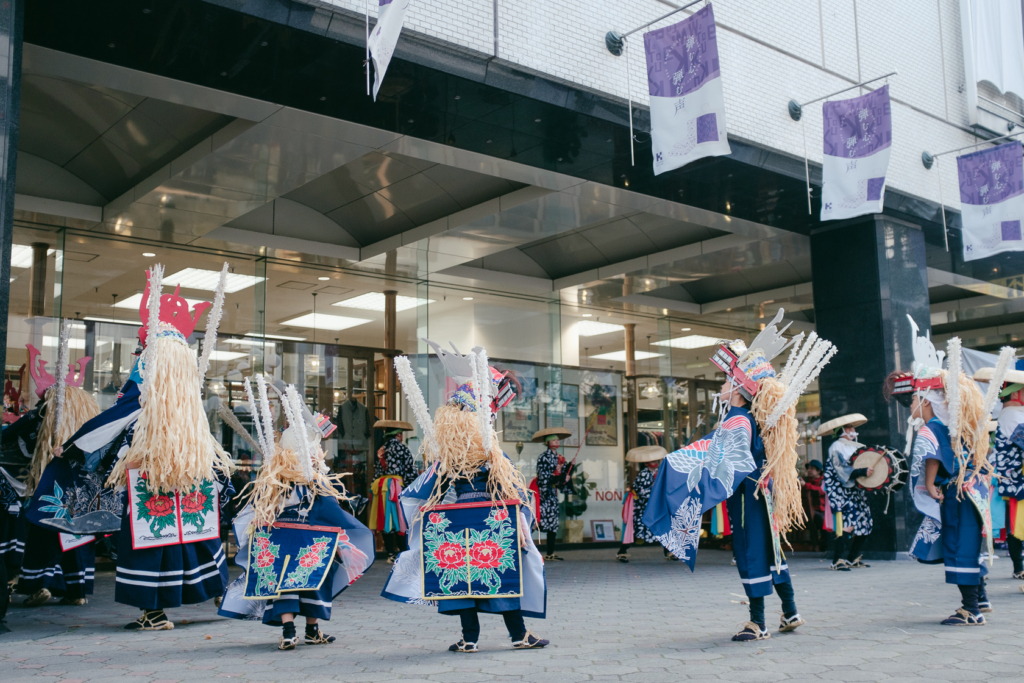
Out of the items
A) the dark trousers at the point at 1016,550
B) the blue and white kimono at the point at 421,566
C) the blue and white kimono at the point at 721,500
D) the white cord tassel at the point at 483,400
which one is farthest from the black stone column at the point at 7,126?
the dark trousers at the point at 1016,550

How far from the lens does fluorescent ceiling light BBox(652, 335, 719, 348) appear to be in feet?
55.4

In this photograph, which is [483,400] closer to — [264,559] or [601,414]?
[264,559]

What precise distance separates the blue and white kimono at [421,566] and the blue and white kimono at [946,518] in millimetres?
2631

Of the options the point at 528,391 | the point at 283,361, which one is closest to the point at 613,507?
the point at 528,391

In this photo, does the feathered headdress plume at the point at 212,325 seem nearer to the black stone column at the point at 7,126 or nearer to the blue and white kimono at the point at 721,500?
the black stone column at the point at 7,126

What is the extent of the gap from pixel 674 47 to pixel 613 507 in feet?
29.9

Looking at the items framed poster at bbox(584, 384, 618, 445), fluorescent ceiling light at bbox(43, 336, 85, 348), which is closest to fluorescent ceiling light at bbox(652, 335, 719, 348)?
framed poster at bbox(584, 384, 618, 445)

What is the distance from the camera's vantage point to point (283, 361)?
40.5ft

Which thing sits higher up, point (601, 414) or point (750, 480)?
point (601, 414)

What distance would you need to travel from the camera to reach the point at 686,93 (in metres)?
7.61

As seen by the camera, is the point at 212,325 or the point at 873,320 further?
the point at 873,320

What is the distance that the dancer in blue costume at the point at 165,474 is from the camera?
5.97 meters

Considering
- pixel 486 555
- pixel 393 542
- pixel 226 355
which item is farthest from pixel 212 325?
pixel 393 542

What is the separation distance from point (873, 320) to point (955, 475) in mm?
5172
